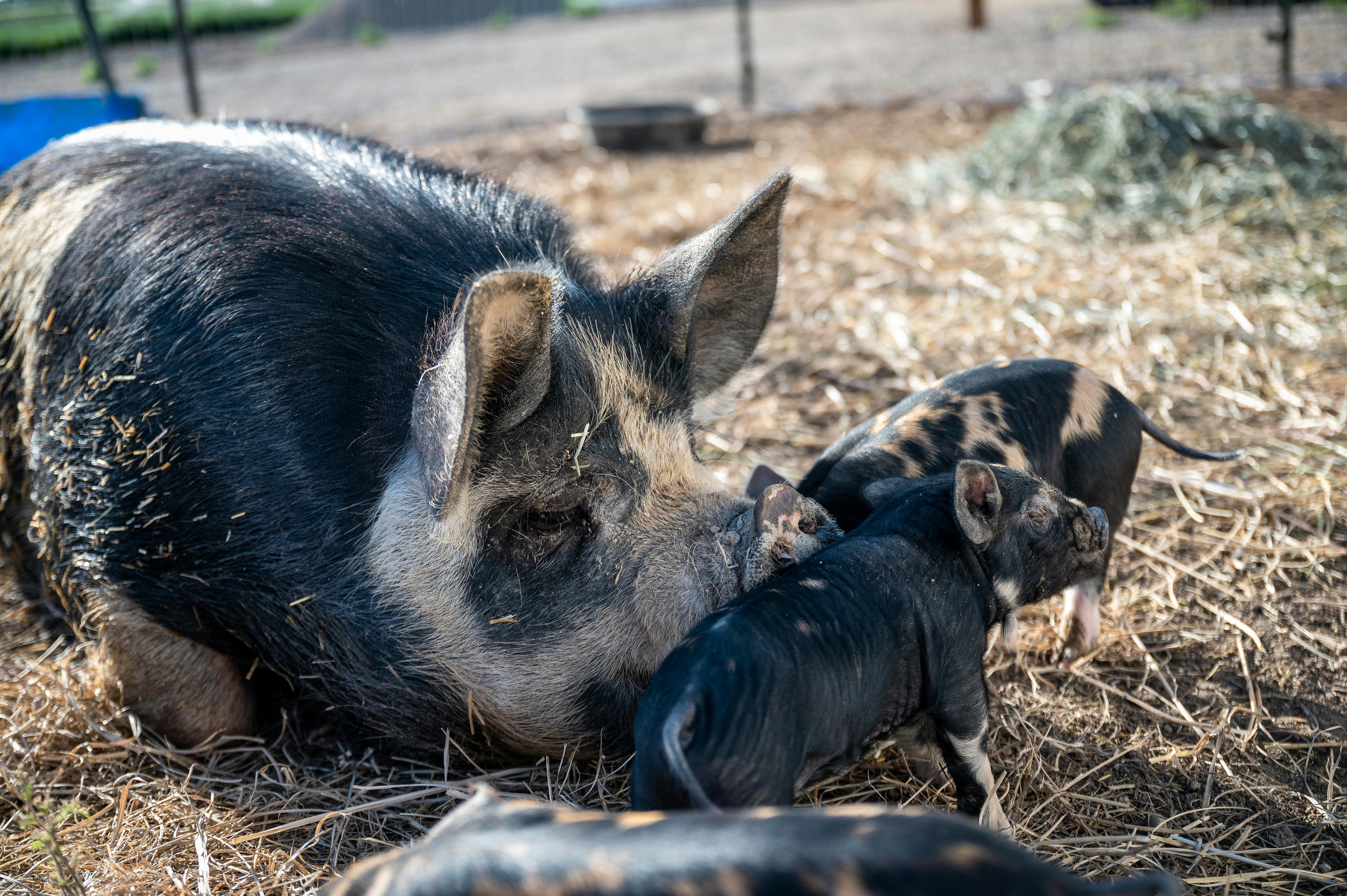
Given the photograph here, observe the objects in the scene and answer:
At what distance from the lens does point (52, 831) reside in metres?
2.34

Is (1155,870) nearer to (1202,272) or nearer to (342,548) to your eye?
(342,548)

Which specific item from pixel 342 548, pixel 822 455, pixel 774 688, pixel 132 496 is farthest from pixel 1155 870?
pixel 132 496

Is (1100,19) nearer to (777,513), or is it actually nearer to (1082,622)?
(1082,622)

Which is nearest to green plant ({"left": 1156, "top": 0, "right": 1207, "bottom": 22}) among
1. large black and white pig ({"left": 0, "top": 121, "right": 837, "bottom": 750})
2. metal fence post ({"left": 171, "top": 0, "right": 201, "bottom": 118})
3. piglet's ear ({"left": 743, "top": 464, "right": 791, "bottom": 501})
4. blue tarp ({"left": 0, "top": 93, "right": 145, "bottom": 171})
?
metal fence post ({"left": 171, "top": 0, "right": 201, "bottom": 118})

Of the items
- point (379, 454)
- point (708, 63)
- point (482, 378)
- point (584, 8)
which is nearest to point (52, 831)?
point (379, 454)

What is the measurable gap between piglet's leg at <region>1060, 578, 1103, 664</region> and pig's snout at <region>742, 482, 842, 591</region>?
872mm

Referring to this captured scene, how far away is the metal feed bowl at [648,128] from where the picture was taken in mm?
8828

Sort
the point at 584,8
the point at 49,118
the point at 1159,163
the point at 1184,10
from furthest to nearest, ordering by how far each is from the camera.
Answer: the point at 584,8
the point at 1184,10
the point at 1159,163
the point at 49,118

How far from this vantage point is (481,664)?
8.07 feet

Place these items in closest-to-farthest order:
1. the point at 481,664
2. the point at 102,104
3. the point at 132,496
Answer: the point at 481,664 < the point at 132,496 < the point at 102,104

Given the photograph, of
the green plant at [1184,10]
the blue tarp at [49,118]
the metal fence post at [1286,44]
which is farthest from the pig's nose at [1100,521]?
the green plant at [1184,10]

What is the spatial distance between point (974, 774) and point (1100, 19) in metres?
12.0

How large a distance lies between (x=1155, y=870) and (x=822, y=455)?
1.27 m

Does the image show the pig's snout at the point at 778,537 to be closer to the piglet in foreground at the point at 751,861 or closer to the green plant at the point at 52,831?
the piglet in foreground at the point at 751,861
